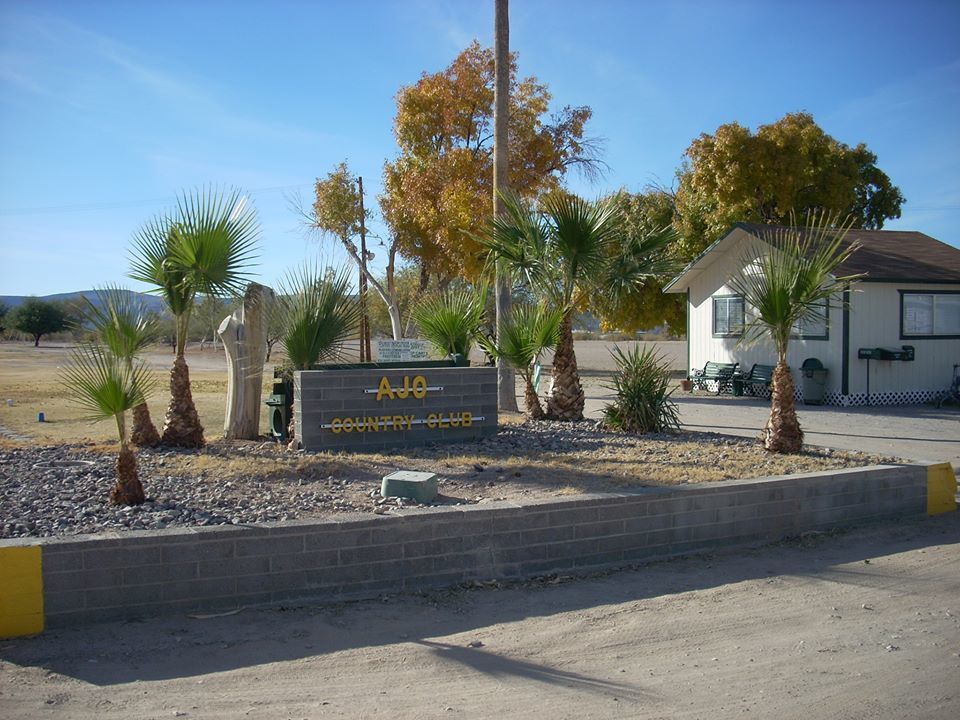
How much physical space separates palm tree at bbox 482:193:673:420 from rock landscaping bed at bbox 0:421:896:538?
1985mm

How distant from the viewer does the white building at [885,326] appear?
64.1ft

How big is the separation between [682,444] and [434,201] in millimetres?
16612

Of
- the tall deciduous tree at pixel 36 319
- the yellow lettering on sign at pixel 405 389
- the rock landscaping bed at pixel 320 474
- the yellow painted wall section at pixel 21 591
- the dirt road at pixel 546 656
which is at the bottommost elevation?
the dirt road at pixel 546 656

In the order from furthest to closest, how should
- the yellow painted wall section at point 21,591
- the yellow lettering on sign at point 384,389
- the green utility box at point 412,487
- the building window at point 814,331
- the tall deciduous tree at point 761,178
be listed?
the tall deciduous tree at point 761,178 → the building window at point 814,331 → the yellow lettering on sign at point 384,389 → the green utility box at point 412,487 → the yellow painted wall section at point 21,591

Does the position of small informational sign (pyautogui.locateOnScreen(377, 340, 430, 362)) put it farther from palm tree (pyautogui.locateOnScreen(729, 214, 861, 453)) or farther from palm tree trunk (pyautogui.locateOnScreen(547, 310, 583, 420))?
palm tree (pyautogui.locateOnScreen(729, 214, 861, 453))

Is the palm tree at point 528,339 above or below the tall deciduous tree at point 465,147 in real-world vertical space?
below

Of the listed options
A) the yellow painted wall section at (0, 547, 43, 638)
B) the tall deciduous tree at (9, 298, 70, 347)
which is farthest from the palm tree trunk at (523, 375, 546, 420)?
the tall deciduous tree at (9, 298, 70, 347)

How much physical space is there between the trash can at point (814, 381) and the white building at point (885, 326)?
0.46 ft

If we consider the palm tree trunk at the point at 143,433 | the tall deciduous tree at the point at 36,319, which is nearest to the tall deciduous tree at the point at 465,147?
the palm tree trunk at the point at 143,433

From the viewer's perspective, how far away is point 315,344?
10.9m

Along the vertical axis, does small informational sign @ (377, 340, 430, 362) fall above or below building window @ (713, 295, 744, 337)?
below

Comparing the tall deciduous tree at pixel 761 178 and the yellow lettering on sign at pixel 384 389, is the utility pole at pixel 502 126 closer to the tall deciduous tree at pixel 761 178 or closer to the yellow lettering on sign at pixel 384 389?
the yellow lettering on sign at pixel 384 389

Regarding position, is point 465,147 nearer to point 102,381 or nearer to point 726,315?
point 726,315

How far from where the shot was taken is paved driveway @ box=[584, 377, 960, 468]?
514 inches
